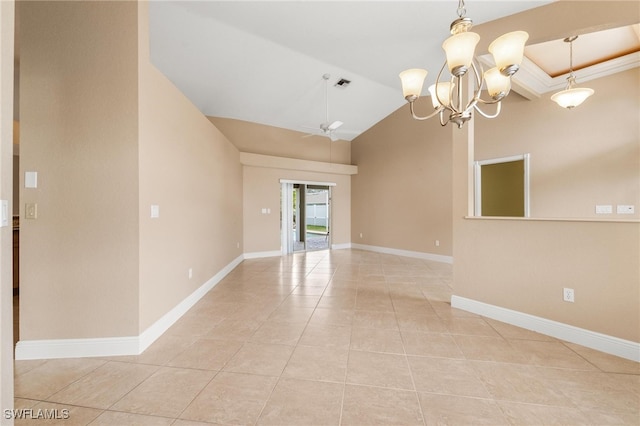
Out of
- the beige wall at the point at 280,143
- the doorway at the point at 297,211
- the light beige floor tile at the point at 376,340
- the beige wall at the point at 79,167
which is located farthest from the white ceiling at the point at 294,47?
the light beige floor tile at the point at 376,340

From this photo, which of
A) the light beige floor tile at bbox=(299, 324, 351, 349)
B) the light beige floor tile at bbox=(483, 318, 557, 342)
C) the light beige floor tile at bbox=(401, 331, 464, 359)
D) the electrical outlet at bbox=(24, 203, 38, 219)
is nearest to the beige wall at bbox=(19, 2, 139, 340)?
the electrical outlet at bbox=(24, 203, 38, 219)

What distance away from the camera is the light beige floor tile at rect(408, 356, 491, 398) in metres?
1.81

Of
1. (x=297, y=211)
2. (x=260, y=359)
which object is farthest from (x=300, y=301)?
(x=297, y=211)

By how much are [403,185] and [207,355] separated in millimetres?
6016

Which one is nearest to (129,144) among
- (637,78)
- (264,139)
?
(264,139)

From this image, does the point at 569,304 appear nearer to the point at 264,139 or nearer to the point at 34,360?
the point at 34,360

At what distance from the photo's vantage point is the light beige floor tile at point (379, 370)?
6.23ft

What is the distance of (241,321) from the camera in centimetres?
295

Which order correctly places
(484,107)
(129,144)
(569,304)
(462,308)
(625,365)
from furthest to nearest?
(484,107)
(462,308)
(569,304)
(129,144)
(625,365)

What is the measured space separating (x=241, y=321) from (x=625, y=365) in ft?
11.2

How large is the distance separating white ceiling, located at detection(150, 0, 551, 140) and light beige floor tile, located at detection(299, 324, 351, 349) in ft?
11.7

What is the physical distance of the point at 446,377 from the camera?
6.42 feet

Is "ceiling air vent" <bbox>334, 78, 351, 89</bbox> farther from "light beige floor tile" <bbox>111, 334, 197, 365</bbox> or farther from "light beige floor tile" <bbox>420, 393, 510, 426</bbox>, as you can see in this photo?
"light beige floor tile" <bbox>420, 393, 510, 426</bbox>

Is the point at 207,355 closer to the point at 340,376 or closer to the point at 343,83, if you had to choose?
the point at 340,376
